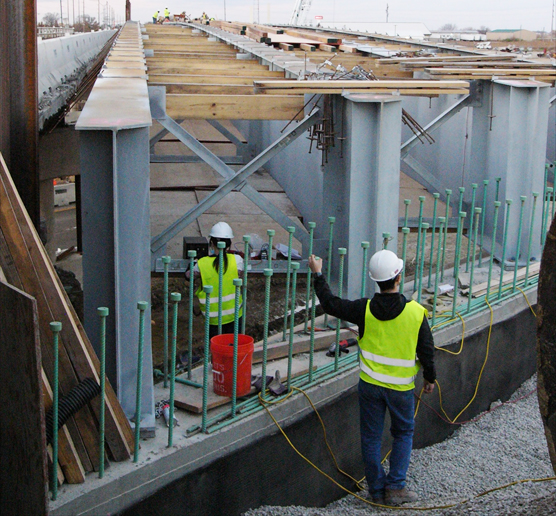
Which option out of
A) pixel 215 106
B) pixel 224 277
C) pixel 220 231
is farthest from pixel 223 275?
pixel 215 106

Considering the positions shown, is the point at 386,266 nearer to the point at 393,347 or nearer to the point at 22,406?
the point at 393,347

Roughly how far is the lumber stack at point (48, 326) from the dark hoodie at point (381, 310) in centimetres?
177

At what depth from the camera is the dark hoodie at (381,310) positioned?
519 centimetres

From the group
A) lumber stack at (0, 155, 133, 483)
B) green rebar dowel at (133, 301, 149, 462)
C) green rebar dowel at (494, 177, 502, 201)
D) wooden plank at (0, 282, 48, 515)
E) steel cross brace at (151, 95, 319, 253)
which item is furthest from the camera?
green rebar dowel at (494, 177, 502, 201)

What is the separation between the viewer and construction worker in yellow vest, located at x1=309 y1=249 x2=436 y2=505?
520 cm

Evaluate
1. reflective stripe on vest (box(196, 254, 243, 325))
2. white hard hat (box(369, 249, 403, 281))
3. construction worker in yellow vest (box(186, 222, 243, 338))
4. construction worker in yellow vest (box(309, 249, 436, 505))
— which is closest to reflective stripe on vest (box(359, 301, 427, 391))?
Answer: construction worker in yellow vest (box(309, 249, 436, 505))

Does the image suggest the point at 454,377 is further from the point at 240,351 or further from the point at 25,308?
the point at 25,308

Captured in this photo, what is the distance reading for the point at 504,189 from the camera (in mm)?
9297

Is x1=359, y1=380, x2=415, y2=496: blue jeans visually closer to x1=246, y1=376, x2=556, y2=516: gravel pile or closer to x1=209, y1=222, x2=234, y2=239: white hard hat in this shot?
x1=246, y1=376, x2=556, y2=516: gravel pile

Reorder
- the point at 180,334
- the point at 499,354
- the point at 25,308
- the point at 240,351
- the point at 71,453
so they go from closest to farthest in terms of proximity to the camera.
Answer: the point at 25,308
the point at 71,453
the point at 240,351
the point at 499,354
the point at 180,334

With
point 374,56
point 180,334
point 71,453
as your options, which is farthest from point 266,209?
point 374,56

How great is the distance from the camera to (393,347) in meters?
5.26

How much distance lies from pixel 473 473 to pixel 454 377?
1176 millimetres

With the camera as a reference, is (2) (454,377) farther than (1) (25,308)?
Yes
